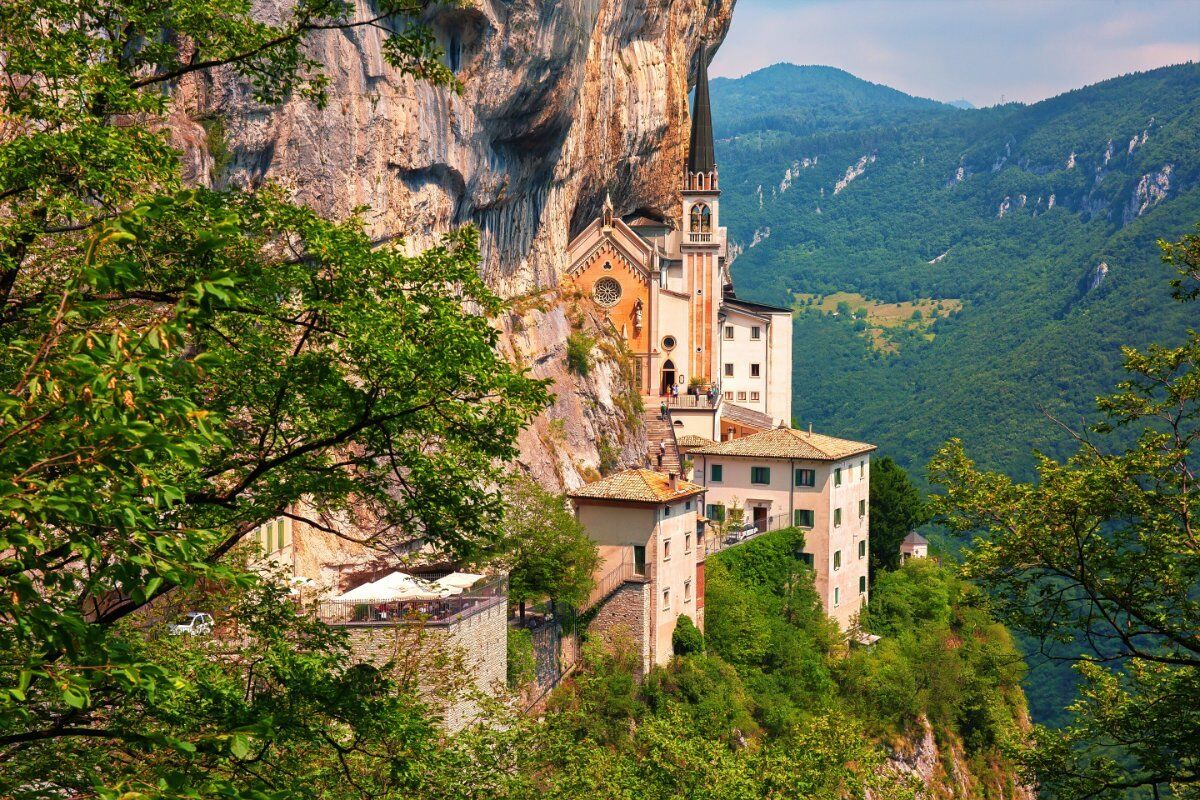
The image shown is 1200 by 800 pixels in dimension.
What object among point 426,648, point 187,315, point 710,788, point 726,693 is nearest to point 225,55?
point 187,315

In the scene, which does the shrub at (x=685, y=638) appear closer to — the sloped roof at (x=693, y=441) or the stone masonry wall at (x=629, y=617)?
the stone masonry wall at (x=629, y=617)

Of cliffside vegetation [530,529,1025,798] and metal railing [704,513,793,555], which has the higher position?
metal railing [704,513,793,555]

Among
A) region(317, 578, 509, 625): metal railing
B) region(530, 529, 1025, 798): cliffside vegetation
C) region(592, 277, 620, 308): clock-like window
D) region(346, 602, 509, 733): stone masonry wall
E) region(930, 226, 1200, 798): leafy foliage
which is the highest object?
region(592, 277, 620, 308): clock-like window

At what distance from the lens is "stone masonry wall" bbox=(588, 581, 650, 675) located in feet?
136

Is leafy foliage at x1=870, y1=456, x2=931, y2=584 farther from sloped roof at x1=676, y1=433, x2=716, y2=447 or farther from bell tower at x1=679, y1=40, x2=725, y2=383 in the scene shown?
bell tower at x1=679, y1=40, x2=725, y2=383

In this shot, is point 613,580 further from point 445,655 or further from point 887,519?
point 887,519

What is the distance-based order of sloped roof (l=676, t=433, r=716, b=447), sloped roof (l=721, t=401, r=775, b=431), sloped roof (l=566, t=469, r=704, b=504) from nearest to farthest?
sloped roof (l=566, t=469, r=704, b=504) → sloped roof (l=676, t=433, r=716, b=447) → sloped roof (l=721, t=401, r=775, b=431)

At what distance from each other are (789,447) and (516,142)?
607 inches

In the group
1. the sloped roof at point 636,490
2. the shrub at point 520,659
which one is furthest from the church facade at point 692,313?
the shrub at point 520,659

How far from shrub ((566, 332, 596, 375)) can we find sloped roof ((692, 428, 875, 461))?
5.77 metres

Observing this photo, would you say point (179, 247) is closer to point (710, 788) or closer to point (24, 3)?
point (24, 3)

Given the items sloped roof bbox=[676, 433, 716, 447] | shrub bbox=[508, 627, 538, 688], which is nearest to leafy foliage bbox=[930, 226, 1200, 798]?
shrub bbox=[508, 627, 538, 688]

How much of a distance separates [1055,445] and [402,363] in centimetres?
11953

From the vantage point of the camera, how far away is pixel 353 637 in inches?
1121
